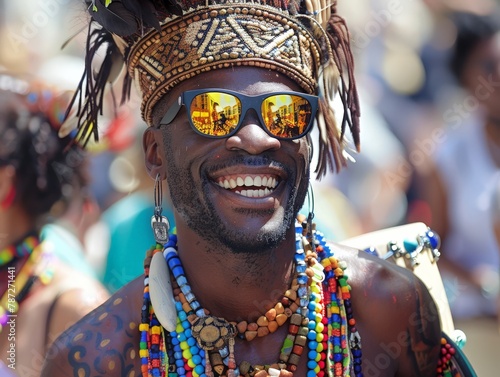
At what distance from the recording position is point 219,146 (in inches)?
101

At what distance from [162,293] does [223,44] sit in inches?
37.6

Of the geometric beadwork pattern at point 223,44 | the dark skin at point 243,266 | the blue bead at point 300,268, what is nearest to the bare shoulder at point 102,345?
the dark skin at point 243,266

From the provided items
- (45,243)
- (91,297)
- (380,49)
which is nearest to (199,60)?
(91,297)

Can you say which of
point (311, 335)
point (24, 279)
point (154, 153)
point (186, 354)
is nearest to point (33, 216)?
point (24, 279)

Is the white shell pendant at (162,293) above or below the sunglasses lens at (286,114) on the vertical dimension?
below

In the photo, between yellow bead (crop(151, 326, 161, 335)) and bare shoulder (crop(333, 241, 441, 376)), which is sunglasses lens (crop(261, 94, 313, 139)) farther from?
yellow bead (crop(151, 326, 161, 335))

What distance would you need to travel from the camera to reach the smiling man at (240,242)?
2.56m

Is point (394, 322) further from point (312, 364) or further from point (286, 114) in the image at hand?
point (286, 114)

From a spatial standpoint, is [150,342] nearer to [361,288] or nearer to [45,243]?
[361,288]

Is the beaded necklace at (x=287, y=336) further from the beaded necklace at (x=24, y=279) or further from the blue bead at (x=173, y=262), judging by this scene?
the beaded necklace at (x=24, y=279)

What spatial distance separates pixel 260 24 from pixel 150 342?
1.25 metres

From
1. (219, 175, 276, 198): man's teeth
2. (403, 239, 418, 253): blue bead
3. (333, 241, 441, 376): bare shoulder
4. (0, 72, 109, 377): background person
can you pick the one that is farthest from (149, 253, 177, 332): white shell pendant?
(0, 72, 109, 377): background person

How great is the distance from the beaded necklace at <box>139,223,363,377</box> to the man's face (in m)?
0.29

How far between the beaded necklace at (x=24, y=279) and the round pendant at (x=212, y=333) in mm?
2125
